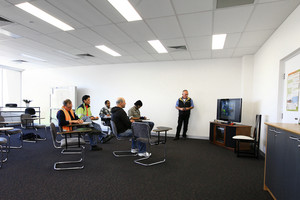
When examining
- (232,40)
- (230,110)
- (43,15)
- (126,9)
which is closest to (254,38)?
(232,40)

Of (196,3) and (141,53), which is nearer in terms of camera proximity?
(196,3)

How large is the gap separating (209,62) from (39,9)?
507 centimetres

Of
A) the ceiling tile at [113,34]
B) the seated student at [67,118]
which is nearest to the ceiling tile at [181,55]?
the ceiling tile at [113,34]

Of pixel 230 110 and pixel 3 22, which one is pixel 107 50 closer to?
pixel 3 22

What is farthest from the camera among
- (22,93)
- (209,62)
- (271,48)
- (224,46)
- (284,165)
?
(22,93)

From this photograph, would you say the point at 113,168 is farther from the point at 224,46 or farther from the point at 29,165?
the point at 224,46

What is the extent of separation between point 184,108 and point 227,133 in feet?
5.18

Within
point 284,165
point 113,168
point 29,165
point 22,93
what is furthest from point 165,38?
point 22,93

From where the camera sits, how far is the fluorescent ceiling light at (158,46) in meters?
4.57

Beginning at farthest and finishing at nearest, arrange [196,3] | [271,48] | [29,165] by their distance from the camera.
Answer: [271,48], [29,165], [196,3]

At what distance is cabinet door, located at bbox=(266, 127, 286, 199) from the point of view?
1915mm

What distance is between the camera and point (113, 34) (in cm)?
407

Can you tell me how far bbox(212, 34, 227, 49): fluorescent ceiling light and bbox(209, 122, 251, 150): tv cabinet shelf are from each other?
220 cm

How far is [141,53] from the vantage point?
559 cm
